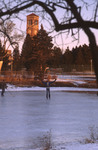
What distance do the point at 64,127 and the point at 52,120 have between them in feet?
5.57

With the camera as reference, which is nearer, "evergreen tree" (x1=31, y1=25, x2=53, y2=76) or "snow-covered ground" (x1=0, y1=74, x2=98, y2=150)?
"snow-covered ground" (x1=0, y1=74, x2=98, y2=150)

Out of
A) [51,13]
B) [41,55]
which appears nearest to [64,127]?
[51,13]

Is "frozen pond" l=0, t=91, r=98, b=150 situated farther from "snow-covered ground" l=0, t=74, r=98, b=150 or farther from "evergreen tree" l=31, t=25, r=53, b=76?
"evergreen tree" l=31, t=25, r=53, b=76

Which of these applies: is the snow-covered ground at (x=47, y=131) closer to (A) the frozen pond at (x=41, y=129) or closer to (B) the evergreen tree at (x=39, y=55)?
(A) the frozen pond at (x=41, y=129)

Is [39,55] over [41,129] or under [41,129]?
over

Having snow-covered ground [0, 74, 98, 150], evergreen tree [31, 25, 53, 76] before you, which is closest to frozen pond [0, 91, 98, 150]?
snow-covered ground [0, 74, 98, 150]

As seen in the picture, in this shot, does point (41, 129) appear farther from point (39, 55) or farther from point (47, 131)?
point (39, 55)

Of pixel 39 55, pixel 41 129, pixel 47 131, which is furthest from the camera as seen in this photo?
pixel 39 55

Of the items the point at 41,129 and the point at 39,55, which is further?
the point at 39,55

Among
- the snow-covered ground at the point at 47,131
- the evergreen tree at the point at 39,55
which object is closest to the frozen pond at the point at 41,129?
the snow-covered ground at the point at 47,131

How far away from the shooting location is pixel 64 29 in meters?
3.72

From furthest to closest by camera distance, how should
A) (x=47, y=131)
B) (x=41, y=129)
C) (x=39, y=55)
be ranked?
(x=39, y=55) < (x=41, y=129) < (x=47, y=131)

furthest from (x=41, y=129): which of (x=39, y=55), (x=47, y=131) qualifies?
(x=39, y=55)

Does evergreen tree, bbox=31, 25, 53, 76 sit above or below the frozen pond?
above
